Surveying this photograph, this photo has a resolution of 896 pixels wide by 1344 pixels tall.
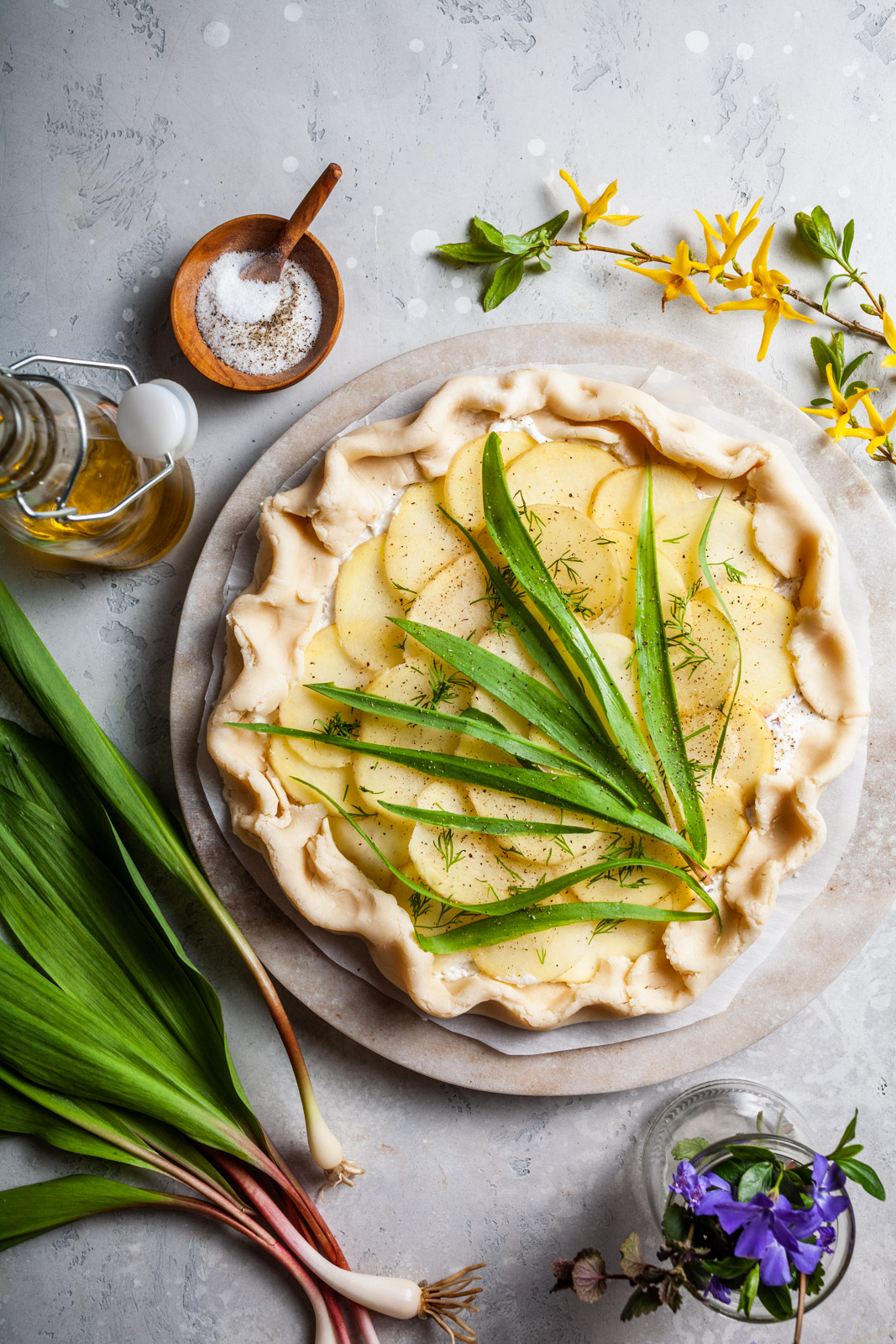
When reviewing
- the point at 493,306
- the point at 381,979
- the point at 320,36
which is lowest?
the point at 381,979

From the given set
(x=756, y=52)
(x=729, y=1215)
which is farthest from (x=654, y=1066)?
(x=756, y=52)

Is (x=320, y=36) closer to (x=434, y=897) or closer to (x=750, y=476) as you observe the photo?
(x=750, y=476)

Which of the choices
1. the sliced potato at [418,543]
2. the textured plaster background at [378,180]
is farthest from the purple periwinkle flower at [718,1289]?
the sliced potato at [418,543]

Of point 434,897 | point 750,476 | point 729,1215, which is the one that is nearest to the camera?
point 729,1215

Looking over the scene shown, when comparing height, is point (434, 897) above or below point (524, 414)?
below

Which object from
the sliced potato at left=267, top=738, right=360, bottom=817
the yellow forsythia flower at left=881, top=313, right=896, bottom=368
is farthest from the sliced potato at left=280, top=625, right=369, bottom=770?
the yellow forsythia flower at left=881, top=313, right=896, bottom=368

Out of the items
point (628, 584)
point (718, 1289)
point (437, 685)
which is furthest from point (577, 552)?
point (718, 1289)

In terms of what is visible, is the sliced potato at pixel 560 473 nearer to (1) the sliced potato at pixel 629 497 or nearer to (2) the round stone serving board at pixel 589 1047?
(1) the sliced potato at pixel 629 497

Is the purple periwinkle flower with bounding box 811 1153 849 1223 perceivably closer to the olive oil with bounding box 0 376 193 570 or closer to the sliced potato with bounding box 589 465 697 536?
the sliced potato with bounding box 589 465 697 536
